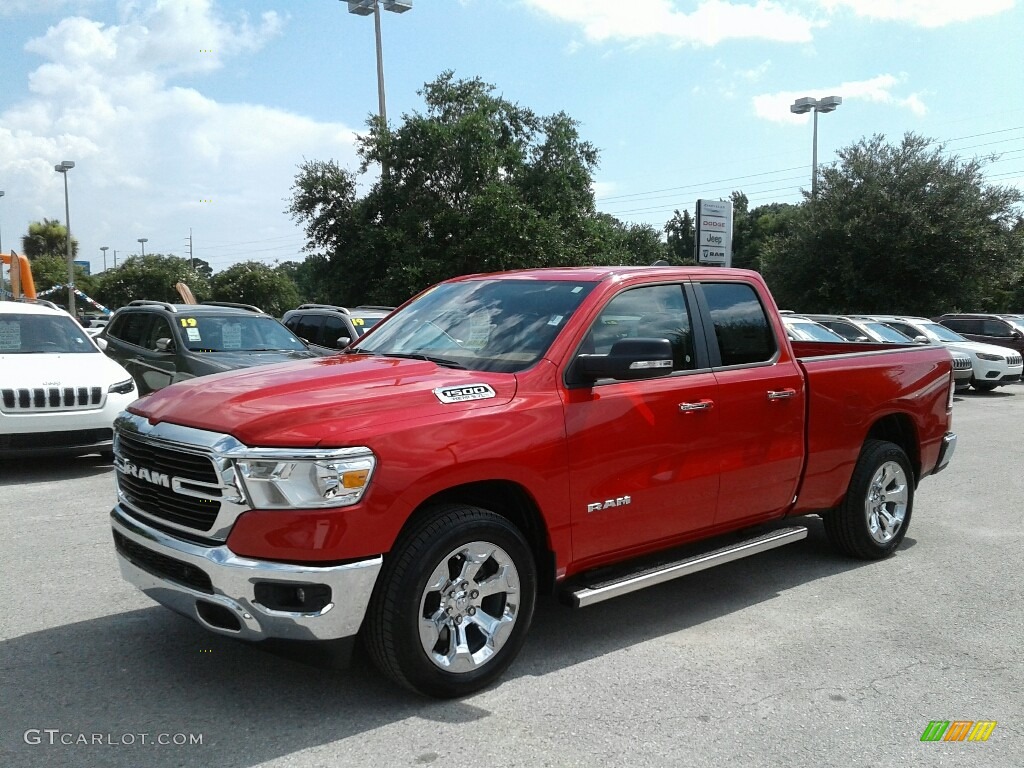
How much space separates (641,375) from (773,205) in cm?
9258

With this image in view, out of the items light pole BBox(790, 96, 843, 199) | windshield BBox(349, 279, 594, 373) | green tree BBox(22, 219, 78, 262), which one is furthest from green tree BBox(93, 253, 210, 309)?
windshield BBox(349, 279, 594, 373)

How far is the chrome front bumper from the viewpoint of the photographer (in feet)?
11.3

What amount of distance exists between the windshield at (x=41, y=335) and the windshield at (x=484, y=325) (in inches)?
230

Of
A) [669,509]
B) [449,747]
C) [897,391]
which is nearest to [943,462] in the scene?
[897,391]

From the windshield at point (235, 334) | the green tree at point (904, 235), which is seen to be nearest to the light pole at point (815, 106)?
the green tree at point (904, 235)

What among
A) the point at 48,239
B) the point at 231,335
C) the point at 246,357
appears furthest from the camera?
the point at 48,239

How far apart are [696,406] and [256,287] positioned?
144ft

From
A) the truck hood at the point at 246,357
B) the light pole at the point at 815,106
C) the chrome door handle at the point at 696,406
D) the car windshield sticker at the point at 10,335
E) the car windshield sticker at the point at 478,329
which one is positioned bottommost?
the truck hood at the point at 246,357

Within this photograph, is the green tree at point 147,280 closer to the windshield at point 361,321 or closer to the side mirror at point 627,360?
the windshield at point 361,321

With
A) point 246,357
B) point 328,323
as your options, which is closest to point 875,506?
point 246,357

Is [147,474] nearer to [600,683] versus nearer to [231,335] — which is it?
[600,683]

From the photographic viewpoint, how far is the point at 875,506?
6.12 m

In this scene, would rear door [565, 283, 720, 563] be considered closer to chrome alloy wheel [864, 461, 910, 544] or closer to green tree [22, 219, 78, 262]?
chrome alloy wheel [864, 461, 910, 544]

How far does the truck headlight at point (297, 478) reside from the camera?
11.3 ft
